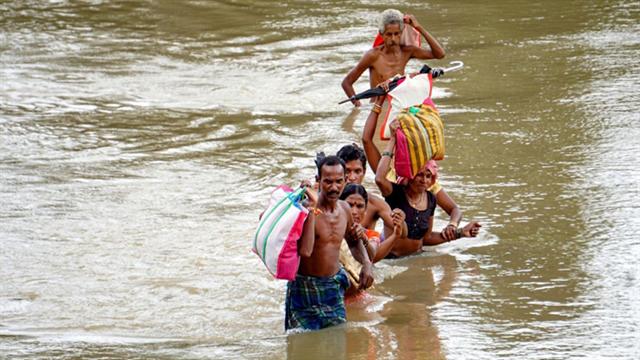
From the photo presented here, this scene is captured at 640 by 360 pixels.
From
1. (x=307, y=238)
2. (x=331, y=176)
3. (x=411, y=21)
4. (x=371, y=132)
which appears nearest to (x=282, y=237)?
(x=307, y=238)

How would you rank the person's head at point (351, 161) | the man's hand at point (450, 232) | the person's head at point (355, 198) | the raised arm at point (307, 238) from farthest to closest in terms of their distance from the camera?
the man's hand at point (450, 232) → the person's head at point (351, 161) → the person's head at point (355, 198) → the raised arm at point (307, 238)

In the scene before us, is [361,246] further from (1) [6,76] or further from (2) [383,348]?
(1) [6,76]

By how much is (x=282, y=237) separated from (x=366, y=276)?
2.68ft

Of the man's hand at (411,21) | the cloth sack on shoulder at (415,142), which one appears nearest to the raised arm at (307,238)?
the cloth sack on shoulder at (415,142)

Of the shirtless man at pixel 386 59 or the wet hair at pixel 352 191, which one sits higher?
the shirtless man at pixel 386 59

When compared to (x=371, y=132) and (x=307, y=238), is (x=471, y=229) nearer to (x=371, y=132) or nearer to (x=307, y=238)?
(x=371, y=132)

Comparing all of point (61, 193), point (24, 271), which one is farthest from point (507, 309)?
point (61, 193)

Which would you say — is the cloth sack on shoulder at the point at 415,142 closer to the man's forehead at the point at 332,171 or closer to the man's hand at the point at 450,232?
the man's hand at the point at 450,232

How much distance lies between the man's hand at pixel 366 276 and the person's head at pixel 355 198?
1.40 feet

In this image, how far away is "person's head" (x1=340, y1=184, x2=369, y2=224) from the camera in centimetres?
748

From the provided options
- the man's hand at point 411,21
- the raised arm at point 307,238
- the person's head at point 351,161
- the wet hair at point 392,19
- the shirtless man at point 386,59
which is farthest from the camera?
the shirtless man at point 386,59

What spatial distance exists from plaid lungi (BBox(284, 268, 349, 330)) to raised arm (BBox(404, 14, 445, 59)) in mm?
3982

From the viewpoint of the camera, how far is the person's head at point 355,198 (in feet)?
24.5

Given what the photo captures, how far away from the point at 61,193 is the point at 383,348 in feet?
14.1
